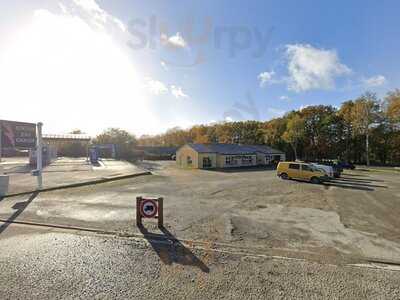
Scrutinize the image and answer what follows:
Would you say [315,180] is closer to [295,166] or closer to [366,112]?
[295,166]

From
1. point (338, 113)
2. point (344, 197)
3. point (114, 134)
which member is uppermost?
point (338, 113)

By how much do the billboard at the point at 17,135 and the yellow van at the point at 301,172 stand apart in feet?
62.9

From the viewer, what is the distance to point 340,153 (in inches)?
2120

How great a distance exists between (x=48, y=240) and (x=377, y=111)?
169ft

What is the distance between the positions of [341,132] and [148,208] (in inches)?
2292

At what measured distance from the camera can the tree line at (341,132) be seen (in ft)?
Result: 136

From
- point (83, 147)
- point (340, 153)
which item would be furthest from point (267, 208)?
point (83, 147)

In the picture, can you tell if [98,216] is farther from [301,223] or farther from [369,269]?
[369,269]

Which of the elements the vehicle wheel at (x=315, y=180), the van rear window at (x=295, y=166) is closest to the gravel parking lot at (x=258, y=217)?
the vehicle wheel at (x=315, y=180)

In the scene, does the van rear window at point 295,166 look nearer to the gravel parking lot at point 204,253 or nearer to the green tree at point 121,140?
the gravel parking lot at point 204,253

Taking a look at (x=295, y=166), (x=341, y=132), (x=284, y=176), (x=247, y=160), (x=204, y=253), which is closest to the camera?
(x=204, y=253)

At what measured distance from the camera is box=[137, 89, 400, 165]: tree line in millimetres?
41500

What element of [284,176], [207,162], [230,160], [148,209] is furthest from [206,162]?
[148,209]

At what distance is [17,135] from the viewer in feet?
41.9
